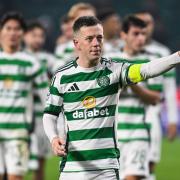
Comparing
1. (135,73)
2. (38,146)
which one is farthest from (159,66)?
(38,146)

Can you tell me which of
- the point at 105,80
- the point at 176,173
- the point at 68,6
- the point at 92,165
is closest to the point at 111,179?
the point at 92,165

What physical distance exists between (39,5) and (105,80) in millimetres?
17537

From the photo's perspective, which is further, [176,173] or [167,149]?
[167,149]

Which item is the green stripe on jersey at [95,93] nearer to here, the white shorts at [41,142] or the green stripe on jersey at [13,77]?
the green stripe on jersey at [13,77]

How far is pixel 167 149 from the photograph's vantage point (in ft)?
63.4

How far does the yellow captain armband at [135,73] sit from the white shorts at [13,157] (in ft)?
9.17

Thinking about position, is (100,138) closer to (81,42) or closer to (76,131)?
(76,131)

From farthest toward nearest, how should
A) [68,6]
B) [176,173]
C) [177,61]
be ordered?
[68,6] < [176,173] < [177,61]

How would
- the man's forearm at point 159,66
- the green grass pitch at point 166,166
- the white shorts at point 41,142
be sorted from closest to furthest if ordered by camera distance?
the man's forearm at point 159,66, the white shorts at point 41,142, the green grass pitch at point 166,166

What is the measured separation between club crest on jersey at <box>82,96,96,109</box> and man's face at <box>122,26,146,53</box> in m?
2.48

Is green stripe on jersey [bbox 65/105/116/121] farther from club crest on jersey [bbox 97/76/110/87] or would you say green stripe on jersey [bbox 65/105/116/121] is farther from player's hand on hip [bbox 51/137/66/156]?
player's hand on hip [bbox 51/137/66/156]

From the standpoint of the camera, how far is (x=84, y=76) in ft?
25.1

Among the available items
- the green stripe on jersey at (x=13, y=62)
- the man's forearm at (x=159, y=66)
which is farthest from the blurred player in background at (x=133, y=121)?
the man's forearm at (x=159, y=66)

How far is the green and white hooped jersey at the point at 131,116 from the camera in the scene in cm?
990
